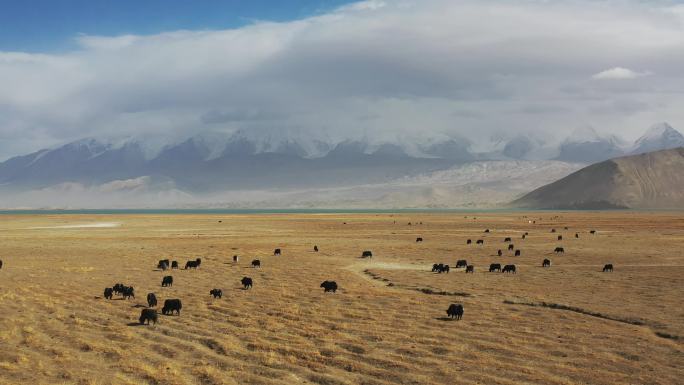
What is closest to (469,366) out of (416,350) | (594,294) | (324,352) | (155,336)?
(416,350)

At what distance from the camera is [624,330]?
65.0 ft

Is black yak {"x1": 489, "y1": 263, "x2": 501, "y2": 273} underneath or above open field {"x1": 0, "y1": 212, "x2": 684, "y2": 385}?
above

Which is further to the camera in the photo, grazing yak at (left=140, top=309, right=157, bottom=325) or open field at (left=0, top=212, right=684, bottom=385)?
grazing yak at (left=140, top=309, right=157, bottom=325)

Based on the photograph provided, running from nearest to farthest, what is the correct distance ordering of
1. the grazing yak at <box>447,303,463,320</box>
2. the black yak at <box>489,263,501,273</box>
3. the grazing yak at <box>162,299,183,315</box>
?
the grazing yak at <box>447,303,463,320</box>
the grazing yak at <box>162,299,183,315</box>
the black yak at <box>489,263,501,273</box>

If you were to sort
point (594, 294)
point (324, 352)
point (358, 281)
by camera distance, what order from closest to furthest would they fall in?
point (324, 352) < point (594, 294) < point (358, 281)

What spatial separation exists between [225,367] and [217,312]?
23.4 feet

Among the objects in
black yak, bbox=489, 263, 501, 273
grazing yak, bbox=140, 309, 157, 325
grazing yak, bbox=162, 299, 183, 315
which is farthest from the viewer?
black yak, bbox=489, 263, 501, 273

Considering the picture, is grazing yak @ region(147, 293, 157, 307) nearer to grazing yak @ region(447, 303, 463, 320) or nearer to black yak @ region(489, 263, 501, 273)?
grazing yak @ region(447, 303, 463, 320)

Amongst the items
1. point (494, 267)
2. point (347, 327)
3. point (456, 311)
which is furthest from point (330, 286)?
point (494, 267)

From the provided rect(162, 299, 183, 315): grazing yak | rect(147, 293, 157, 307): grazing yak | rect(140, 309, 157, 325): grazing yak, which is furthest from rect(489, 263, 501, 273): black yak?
rect(140, 309, 157, 325): grazing yak

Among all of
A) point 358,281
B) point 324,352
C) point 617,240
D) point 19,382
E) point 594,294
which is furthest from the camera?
point 617,240

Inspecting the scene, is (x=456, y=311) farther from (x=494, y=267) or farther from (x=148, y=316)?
(x=494, y=267)

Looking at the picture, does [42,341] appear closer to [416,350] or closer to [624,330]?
[416,350]

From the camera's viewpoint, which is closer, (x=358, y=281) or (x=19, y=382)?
(x=19, y=382)
